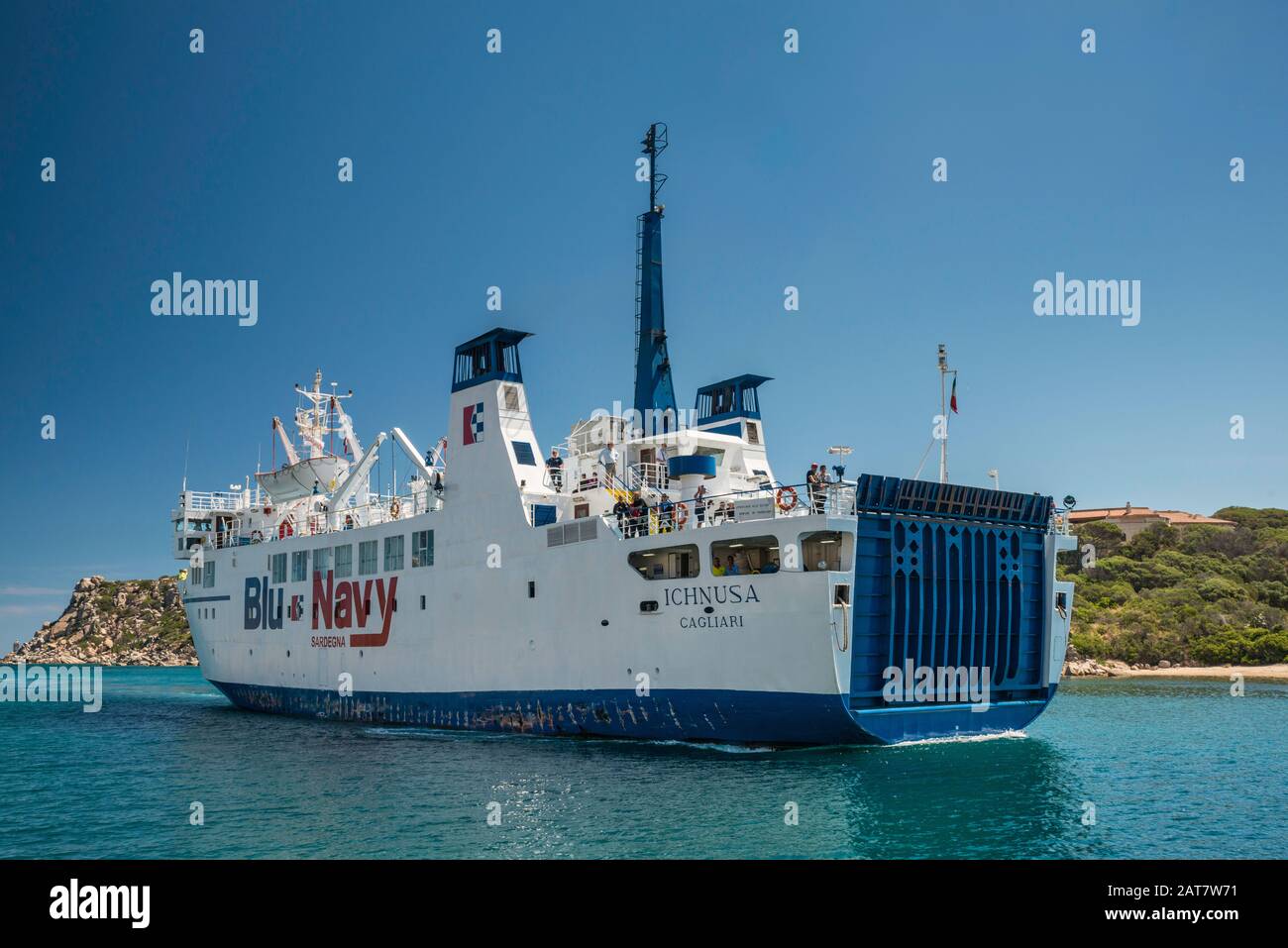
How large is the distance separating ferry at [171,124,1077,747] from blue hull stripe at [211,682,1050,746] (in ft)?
0.21

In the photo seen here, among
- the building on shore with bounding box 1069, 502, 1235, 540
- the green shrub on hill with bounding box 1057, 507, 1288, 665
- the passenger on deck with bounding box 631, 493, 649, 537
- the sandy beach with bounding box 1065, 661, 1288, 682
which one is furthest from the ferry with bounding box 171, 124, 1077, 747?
the building on shore with bounding box 1069, 502, 1235, 540

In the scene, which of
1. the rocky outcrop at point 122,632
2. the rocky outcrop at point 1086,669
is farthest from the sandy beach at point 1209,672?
the rocky outcrop at point 122,632

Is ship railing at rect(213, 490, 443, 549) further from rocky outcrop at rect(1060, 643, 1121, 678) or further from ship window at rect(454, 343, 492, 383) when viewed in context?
rocky outcrop at rect(1060, 643, 1121, 678)

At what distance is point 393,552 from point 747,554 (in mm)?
14746

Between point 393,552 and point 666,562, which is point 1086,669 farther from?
point 666,562

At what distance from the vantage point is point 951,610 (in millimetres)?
26500

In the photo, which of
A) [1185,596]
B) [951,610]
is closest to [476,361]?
[951,610]

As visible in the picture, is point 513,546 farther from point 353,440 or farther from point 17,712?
point 17,712

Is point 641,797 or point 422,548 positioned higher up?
point 422,548

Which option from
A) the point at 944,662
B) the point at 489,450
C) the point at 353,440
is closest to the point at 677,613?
the point at 944,662

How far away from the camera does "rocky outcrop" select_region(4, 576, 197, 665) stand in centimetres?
15538

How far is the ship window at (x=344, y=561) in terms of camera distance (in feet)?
127
